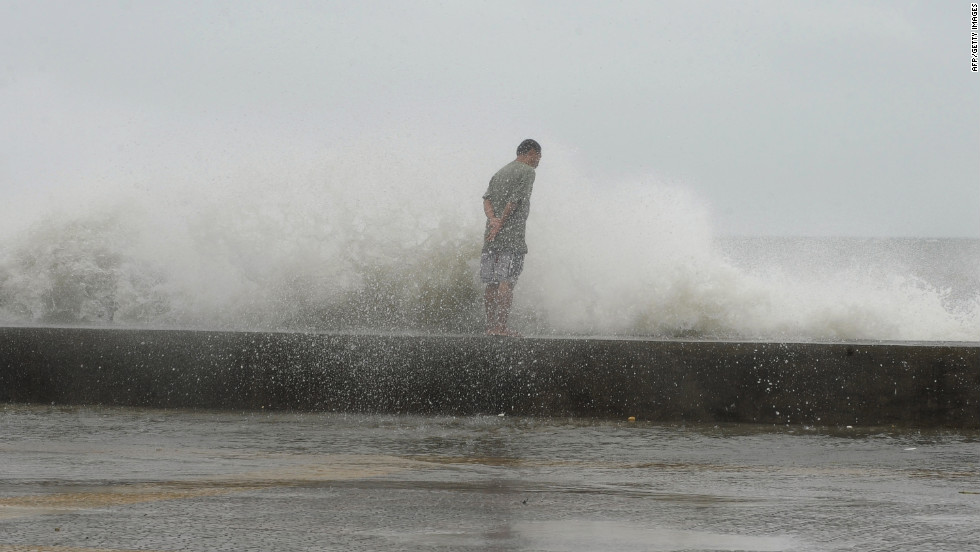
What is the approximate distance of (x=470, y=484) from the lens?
227 inches

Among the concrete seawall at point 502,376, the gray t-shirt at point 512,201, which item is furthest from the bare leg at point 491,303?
the concrete seawall at point 502,376

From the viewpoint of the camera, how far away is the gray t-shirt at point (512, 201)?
30.6 ft

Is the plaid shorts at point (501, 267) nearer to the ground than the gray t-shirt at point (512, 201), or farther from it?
nearer to the ground

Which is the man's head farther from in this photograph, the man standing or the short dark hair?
the man standing

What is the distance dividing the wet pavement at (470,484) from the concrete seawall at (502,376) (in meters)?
0.17

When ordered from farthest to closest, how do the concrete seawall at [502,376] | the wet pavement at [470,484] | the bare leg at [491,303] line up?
the bare leg at [491,303] → the concrete seawall at [502,376] → the wet pavement at [470,484]

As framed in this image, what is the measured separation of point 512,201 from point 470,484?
3.88 metres

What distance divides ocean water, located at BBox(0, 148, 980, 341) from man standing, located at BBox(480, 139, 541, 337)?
1.25 meters

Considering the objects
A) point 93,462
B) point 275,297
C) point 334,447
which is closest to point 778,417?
point 334,447

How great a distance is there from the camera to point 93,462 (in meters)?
6.38

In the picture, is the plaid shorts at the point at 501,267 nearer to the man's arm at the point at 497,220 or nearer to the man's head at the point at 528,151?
the man's arm at the point at 497,220

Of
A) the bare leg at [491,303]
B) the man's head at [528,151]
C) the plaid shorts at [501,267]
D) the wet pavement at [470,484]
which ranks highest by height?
the man's head at [528,151]

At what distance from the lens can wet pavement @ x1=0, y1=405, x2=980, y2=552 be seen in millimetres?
4543

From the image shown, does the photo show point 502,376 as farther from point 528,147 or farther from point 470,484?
point 470,484
